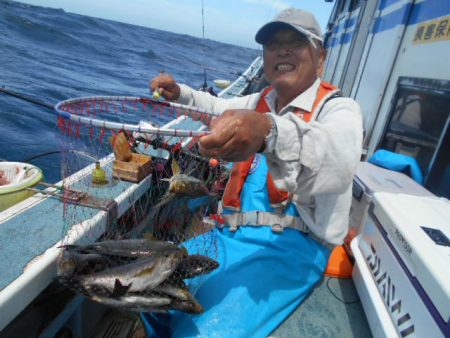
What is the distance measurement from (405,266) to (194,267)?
137 cm

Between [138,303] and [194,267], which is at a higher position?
[194,267]

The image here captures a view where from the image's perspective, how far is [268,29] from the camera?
2.25 meters

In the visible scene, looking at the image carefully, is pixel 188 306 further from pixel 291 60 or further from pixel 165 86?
pixel 165 86

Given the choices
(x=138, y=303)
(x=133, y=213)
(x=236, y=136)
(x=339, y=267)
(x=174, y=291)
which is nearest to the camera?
(x=236, y=136)

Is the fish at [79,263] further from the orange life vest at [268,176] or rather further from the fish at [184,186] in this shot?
the orange life vest at [268,176]

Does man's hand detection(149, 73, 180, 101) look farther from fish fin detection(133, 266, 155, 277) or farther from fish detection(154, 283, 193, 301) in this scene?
fish detection(154, 283, 193, 301)

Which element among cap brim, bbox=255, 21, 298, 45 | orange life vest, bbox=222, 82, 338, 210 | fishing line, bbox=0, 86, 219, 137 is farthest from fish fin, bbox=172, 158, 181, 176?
cap brim, bbox=255, 21, 298, 45

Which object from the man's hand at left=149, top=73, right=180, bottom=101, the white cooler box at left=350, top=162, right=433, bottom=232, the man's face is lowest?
the white cooler box at left=350, top=162, right=433, bottom=232

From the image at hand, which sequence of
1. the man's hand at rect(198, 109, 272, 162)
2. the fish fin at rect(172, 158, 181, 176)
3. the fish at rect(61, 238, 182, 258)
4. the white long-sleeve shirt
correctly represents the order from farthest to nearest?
1. the fish fin at rect(172, 158, 181, 176)
2. the fish at rect(61, 238, 182, 258)
3. the white long-sleeve shirt
4. the man's hand at rect(198, 109, 272, 162)

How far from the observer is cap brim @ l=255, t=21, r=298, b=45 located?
2.16m

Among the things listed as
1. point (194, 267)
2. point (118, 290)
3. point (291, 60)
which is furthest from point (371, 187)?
point (118, 290)

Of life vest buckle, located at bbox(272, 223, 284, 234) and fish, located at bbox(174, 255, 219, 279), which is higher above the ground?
life vest buckle, located at bbox(272, 223, 284, 234)

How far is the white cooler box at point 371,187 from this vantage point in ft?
9.36

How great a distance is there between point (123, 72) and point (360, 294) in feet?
66.6
